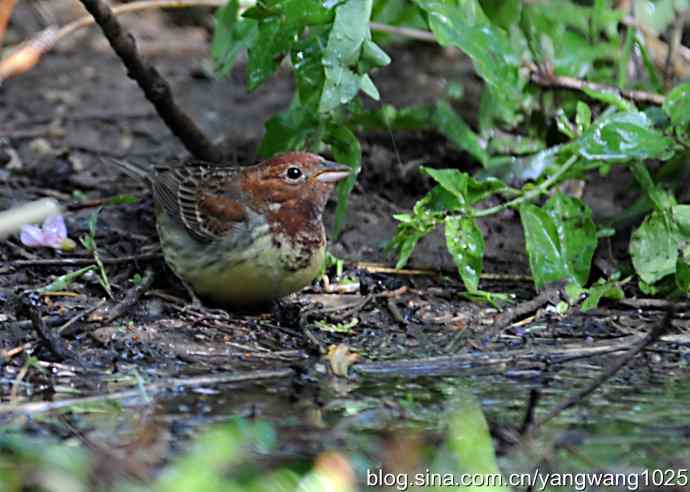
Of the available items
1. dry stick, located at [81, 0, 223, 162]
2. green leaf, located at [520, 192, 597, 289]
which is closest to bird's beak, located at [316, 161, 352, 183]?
green leaf, located at [520, 192, 597, 289]

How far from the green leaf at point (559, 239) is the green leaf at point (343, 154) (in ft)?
2.62

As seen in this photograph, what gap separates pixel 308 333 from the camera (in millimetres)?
5285

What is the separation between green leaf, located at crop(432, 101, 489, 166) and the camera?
6695 mm

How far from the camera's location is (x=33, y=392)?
4.46m

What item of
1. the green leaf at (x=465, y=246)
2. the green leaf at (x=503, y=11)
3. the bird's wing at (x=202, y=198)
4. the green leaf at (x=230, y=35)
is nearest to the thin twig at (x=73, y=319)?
the bird's wing at (x=202, y=198)

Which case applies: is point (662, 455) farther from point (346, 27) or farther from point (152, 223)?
point (152, 223)

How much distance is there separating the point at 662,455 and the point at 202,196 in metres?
2.89

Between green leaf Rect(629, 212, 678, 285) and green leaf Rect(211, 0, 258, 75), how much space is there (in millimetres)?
2008

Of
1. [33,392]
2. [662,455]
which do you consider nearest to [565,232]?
[662,455]

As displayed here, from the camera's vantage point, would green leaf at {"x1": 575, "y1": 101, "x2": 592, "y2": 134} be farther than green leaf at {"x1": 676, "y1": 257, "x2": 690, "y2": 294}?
Yes

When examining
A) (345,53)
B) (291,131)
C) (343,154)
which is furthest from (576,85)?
(345,53)

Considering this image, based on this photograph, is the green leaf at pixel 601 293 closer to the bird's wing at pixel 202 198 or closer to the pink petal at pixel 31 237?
the bird's wing at pixel 202 198

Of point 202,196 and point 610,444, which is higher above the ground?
point 202,196

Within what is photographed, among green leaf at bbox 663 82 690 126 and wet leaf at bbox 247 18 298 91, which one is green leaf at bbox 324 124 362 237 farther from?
green leaf at bbox 663 82 690 126
